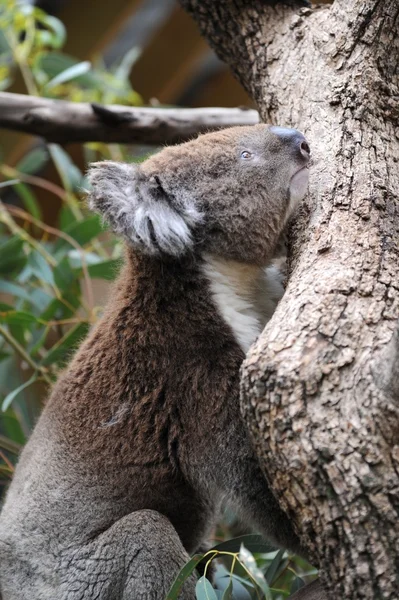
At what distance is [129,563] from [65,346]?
155cm

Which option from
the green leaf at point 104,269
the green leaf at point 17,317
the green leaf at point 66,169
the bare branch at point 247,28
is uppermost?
the bare branch at point 247,28

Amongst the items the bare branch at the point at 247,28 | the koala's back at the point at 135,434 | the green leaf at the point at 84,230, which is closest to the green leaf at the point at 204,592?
the koala's back at the point at 135,434

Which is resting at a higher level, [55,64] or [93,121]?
[55,64]

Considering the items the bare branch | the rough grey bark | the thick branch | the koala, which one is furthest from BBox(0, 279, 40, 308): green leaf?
the rough grey bark

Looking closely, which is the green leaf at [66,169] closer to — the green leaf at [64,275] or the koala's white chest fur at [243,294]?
the green leaf at [64,275]

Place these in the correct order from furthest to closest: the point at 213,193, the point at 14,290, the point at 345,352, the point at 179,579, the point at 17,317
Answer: the point at 14,290
the point at 17,317
the point at 213,193
the point at 179,579
the point at 345,352

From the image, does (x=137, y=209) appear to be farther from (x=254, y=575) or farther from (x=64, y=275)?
(x=64, y=275)

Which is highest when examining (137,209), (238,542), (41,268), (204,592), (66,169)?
(137,209)

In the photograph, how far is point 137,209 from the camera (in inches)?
106

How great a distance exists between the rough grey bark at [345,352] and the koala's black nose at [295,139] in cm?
4

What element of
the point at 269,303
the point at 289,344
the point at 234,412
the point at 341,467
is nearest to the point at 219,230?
the point at 269,303

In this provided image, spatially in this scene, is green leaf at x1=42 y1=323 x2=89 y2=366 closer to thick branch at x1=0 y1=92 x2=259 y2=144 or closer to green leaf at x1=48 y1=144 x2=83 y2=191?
thick branch at x1=0 y1=92 x2=259 y2=144

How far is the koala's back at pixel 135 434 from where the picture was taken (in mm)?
2725

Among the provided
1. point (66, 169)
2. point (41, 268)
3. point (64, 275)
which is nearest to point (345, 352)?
point (64, 275)
